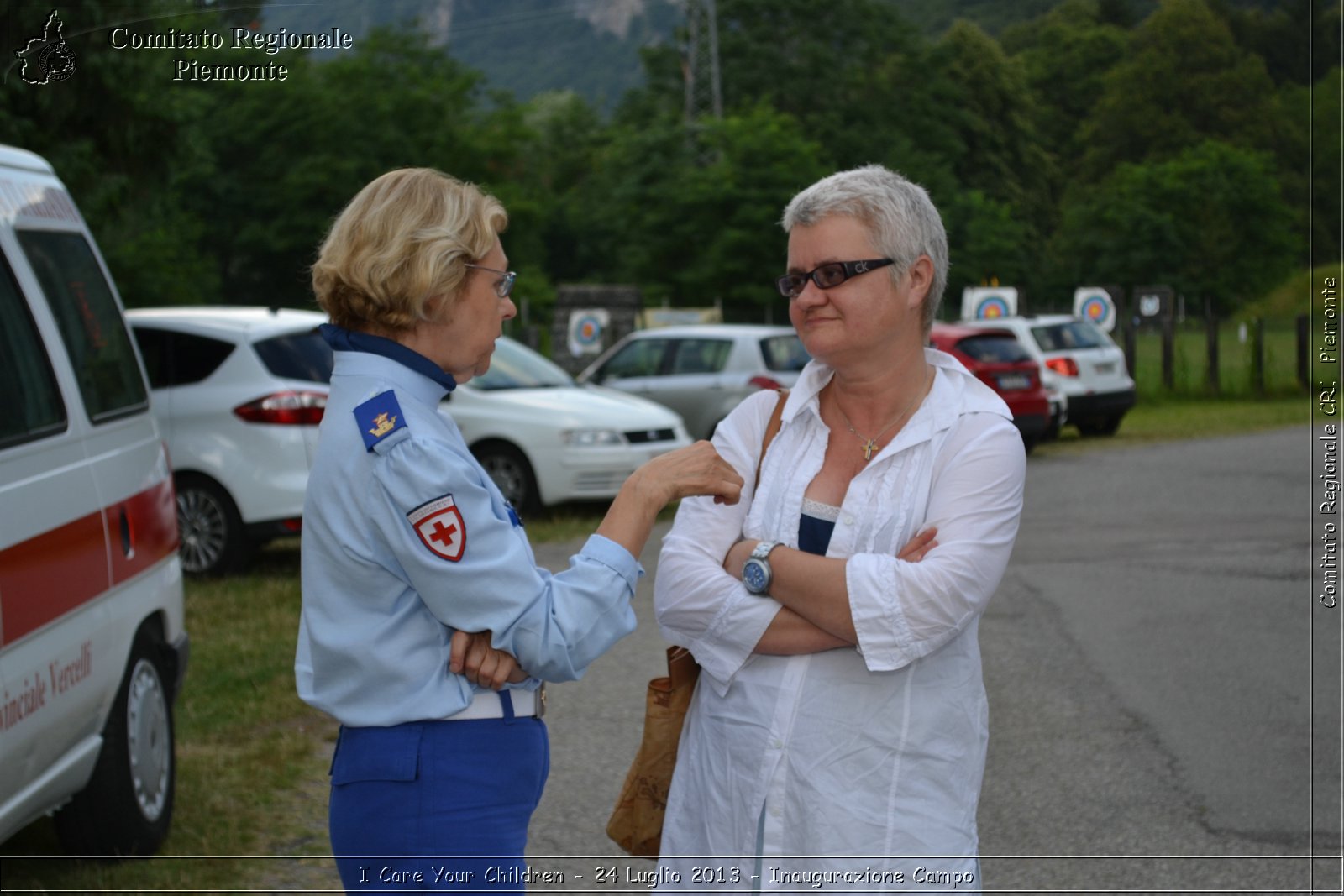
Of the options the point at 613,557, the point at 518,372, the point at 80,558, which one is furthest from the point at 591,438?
the point at 613,557

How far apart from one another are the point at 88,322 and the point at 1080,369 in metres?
17.6

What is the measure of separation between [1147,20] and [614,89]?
29117 mm

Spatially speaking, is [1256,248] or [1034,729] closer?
[1034,729]

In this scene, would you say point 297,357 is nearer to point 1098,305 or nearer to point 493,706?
point 493,706

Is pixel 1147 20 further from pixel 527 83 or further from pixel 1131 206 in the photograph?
pixel 527 83

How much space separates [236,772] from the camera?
231 inches

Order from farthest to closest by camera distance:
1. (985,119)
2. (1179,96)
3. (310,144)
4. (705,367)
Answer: (1179,96) → (985,119) → (310,144) → (705,367)

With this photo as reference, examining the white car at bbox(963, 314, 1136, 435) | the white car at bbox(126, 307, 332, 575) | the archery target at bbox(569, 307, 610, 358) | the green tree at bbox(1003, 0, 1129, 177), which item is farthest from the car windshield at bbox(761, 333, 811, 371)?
the green tree at bbox(1003, 0, 1129, 177)

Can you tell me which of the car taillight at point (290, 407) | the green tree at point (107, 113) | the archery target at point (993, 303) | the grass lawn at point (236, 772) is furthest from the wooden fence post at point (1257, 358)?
the car taillight at point (290, 407)

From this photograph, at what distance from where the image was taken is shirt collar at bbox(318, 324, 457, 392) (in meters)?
2.36

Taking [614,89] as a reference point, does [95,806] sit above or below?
below

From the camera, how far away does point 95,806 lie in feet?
15.2

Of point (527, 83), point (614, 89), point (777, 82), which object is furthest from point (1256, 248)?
point (614, 89)

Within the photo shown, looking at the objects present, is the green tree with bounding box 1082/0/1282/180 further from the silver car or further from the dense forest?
the silver car
